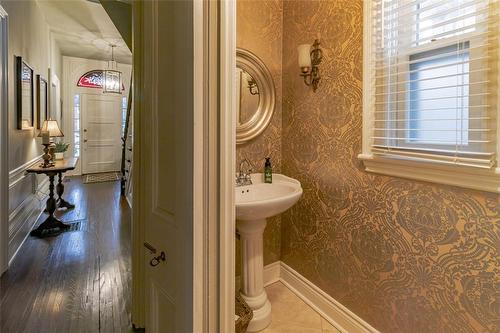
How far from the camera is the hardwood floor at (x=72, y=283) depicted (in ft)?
Result: 6.28

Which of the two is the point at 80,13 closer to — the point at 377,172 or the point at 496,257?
the point at 377,172

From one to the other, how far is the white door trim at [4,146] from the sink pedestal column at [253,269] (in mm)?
2096

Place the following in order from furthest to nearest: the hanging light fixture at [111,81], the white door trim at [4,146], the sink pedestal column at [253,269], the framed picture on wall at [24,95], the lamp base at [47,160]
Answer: the hanging light fixture at [111,81] → the lamp base at [47,160] → the framed picture on wall at [24,95] → the white door trim at [4,146] → the sink pedestal column at [253,269]

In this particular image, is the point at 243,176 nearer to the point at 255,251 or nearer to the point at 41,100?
the point at 255,251

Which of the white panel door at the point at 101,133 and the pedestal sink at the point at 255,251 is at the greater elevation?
the white panel door at the point at 101,133

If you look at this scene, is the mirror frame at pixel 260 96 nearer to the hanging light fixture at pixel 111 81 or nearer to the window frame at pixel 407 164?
the window frame at pixel 407 164

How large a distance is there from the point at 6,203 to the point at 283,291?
97.3 inches

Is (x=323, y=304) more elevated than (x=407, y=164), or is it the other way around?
(x=407, y=164)

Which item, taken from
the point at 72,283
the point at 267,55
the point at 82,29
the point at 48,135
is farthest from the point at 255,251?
the point at 82,29

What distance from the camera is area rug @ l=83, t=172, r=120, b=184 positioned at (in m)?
6.41

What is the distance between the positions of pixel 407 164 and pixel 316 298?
3.79 feet

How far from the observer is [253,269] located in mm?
1907

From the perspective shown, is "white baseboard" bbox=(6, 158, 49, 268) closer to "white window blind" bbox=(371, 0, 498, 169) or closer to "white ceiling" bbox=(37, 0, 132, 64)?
"white ceiling" bbox=(37, 0, 132, 64)

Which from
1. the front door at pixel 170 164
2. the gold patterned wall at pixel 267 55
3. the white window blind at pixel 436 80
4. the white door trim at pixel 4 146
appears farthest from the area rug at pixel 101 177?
the white window blind at pixel 436 80
